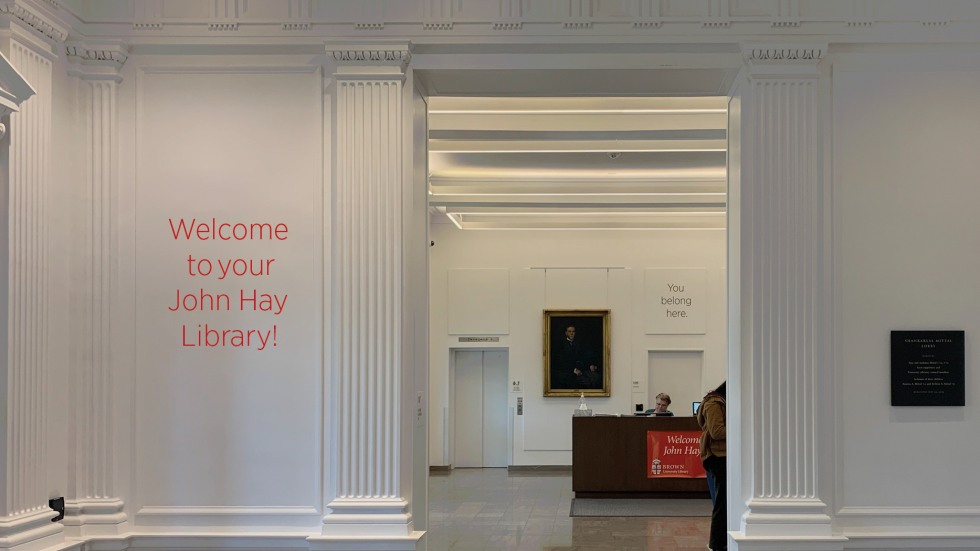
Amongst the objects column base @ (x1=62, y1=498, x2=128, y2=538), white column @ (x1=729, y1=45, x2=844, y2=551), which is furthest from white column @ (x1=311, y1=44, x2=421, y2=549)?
white column @ (x1=729, y1=45, x2=844, y2=551)

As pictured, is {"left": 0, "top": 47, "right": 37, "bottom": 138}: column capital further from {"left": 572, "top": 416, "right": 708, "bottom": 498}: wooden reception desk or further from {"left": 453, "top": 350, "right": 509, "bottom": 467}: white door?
{"left": 453, "top": 350, "right": 509, "bottom": 467}: white door

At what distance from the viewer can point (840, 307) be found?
581cm

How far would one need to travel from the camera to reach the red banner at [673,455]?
13820mm

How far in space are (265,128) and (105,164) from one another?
0.92 m

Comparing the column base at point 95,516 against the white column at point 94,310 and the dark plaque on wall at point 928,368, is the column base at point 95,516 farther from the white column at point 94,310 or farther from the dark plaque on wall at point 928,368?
the dark plaque on wall at point 928,368

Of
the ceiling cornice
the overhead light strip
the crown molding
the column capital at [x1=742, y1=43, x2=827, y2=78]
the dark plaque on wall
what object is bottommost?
the dark plaque on wall

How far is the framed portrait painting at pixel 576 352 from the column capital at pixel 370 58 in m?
12.4

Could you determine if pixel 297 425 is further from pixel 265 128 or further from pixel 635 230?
pixel 635 230

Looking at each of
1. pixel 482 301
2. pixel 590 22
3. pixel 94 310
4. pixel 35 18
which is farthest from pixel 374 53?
pixel 482 301

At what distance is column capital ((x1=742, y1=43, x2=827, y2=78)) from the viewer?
18.9ft

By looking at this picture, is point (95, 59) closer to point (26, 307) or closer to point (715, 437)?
point (26, 307)

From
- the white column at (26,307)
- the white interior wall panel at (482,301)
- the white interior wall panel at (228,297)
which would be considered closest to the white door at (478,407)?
the white interior wall panel at (482,301)

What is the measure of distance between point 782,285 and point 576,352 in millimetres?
12310

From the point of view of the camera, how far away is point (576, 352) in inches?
709
